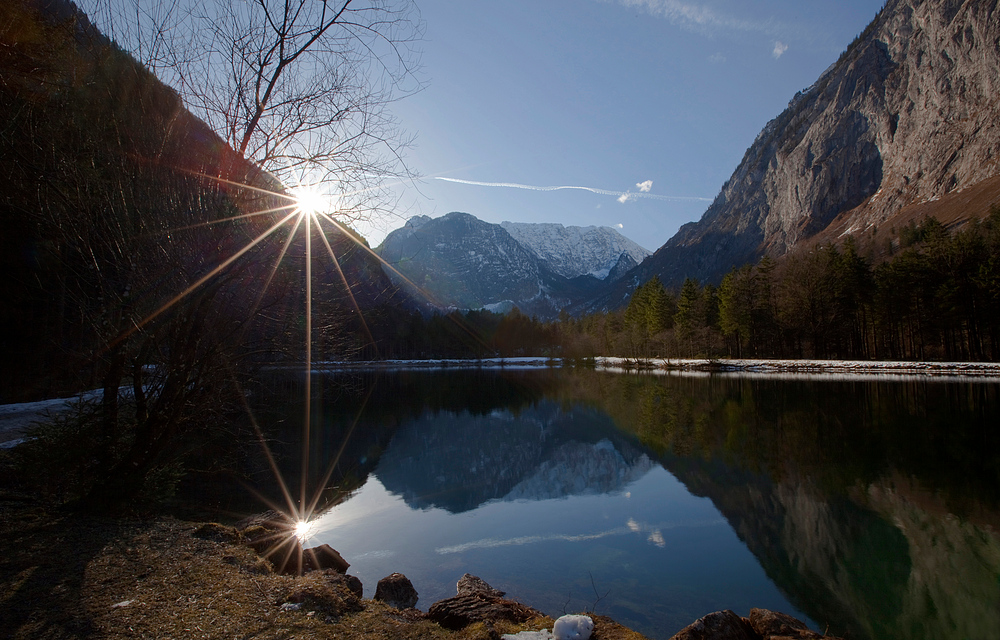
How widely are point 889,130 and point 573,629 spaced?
6721 inches

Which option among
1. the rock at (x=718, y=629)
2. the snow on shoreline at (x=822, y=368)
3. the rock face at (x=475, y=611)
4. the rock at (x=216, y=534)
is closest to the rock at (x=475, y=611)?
the rock face at (x=475, y=611)

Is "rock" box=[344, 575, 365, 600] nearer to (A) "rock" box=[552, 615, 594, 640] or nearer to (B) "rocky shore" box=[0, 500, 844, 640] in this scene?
(B) "rocky shore" box=[0, 500, 844, 640]

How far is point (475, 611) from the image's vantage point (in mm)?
4348

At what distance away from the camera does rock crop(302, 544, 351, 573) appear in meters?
6.18

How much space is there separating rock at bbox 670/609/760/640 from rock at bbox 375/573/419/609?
3001 millimetres

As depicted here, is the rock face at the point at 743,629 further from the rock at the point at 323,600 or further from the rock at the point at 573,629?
the rock at the point at 323,600

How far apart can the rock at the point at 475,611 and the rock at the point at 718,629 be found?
1400 mm

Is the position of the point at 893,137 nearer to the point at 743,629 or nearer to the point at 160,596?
the point at 743,629

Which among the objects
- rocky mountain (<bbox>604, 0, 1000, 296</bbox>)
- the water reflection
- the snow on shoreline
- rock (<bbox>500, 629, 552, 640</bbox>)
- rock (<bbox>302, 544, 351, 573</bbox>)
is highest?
rocky mountain (<bbox>604, 0, 1000, 296</bbox>)

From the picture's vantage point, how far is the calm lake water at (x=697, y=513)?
5.57 m

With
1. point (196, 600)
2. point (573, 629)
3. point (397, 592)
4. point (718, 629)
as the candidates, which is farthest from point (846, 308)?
point (196, 600)

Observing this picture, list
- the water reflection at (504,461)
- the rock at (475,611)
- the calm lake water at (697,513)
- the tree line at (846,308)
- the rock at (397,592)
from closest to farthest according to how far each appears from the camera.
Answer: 1. the rock at (475,611)
2. the rock at (397,592)
3. the calm lake water at (697,513)
4. the water reflection at (504,461)
5. the tree line at (846,308)

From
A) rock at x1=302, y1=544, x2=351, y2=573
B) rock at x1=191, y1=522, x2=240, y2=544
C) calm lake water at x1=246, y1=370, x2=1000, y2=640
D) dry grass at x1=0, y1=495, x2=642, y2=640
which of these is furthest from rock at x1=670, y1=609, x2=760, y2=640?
rock at x1=191, y1=522, x2=240, y2=544

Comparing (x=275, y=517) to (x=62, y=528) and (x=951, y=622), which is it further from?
(x=951, y=622)
